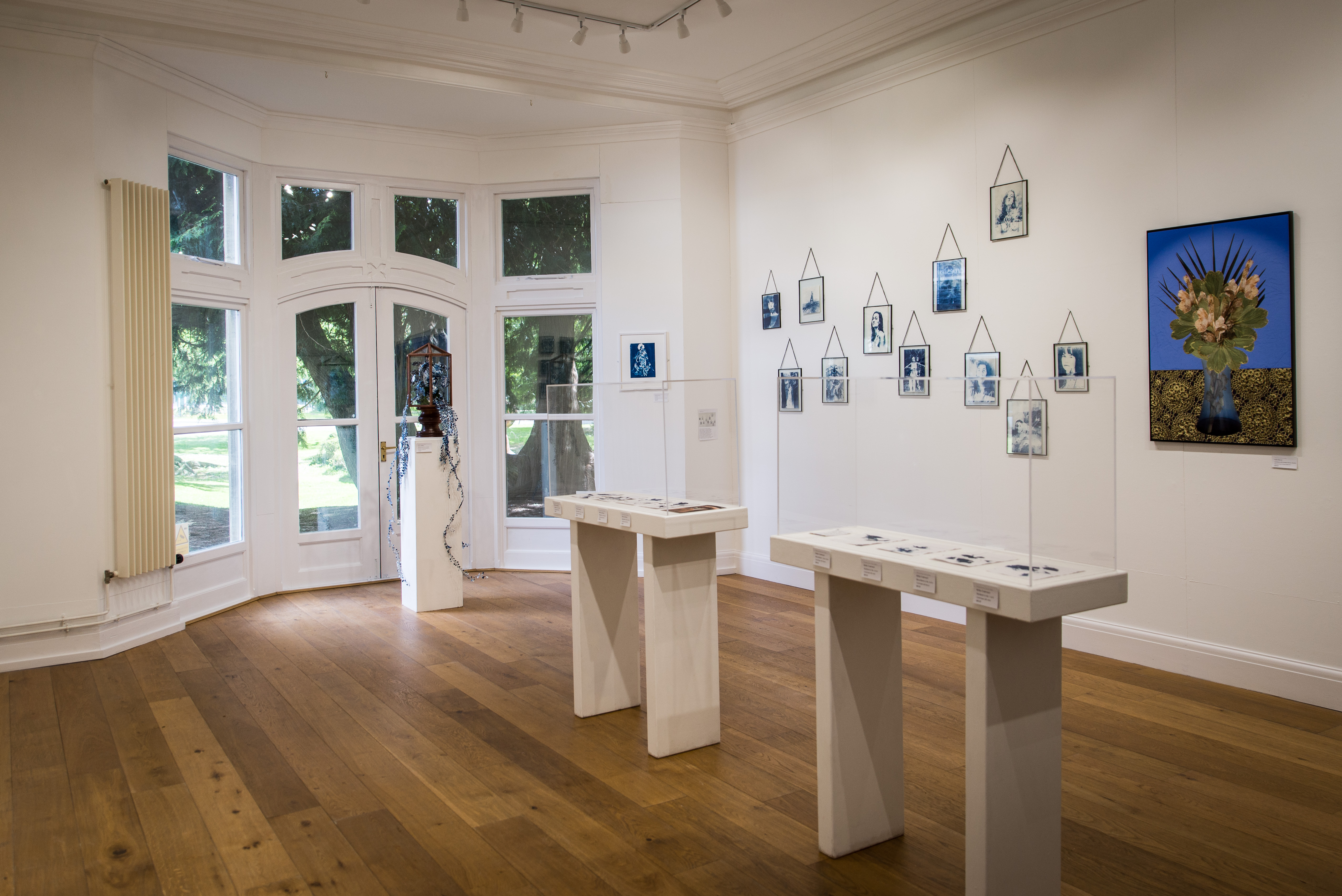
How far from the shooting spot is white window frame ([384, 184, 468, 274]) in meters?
7.08

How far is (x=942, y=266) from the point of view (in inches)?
219

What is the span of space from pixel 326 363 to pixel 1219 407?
5.81 metres

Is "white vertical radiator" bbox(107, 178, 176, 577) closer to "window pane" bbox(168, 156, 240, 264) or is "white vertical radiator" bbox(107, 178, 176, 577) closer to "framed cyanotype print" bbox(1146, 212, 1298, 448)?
"window pane" bbox(168, 156, 240, 264)

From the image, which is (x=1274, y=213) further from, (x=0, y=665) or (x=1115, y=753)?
(x=0, y=665)

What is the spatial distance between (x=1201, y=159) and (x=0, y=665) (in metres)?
6.58

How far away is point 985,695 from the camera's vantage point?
91.4 inches

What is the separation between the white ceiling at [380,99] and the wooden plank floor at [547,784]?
358 cm

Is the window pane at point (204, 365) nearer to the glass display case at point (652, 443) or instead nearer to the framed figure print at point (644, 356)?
the framed figure print at point (644, 356)

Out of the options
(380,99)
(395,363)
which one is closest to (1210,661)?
(395,363)

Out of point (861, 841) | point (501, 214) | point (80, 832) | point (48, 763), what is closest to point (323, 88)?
point (501, 214)

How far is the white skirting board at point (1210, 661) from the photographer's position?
398cm

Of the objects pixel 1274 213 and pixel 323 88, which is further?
pixel 323 88

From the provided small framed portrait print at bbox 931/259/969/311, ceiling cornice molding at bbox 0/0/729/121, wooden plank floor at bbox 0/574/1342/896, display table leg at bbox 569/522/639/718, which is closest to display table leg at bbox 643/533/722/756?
wooden plank floor at bbox 0/574/1342/896

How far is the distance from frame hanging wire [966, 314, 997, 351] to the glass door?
398cm
